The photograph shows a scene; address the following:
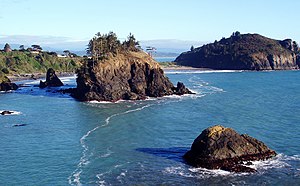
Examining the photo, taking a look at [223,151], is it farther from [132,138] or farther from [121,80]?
[121,80]

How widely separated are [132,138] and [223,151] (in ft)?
61.9

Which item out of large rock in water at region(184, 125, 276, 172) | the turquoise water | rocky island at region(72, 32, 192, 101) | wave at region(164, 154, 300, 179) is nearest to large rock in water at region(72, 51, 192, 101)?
rocky island at region(72, 32, 192, 101)

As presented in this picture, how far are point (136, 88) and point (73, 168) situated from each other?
71.7 m

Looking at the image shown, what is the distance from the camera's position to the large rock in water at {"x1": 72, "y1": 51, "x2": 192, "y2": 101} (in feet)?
395

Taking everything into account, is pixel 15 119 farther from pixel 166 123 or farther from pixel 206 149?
pixel 206 149

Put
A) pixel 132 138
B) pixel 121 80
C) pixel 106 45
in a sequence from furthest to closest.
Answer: pixel 106 45
pixel 121 80
pixel 132 138

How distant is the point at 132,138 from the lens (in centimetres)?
7100

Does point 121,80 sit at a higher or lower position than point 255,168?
higher

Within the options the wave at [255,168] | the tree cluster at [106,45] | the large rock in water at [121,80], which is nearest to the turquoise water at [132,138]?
the wave at [255,168]

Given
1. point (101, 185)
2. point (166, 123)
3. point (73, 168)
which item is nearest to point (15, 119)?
point (166, 123)

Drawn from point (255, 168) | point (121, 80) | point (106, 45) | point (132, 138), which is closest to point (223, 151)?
point (255, 168)

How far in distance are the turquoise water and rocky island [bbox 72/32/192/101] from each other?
20.5 ft

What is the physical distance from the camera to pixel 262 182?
4969 cm

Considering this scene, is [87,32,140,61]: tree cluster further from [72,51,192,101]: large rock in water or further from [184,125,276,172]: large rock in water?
[184,125,276,172]: large rock in water
